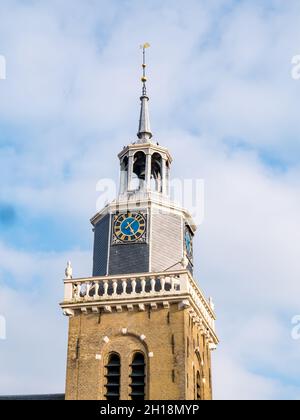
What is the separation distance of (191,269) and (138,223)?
3.26m

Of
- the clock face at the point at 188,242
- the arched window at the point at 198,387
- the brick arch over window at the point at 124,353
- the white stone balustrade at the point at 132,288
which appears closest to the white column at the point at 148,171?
the clock face at the point at 188,242

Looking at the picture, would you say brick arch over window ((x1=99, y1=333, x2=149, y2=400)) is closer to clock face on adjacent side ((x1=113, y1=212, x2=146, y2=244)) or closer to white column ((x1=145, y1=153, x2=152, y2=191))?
clock face on adjacent side ((x1=113, y1=212, x2=146, y2=244))

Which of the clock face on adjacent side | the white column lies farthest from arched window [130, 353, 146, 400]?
the white column

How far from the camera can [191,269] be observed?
32906mm

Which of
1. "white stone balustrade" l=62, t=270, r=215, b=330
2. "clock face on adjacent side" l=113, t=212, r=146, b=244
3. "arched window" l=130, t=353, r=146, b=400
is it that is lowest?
"arched window" l=130, t=353, r=146, b=400

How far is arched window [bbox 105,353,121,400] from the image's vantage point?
92.9 feet

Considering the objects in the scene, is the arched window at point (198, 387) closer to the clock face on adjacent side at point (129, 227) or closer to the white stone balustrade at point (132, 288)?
the white stone balustrade at point (132, 288)

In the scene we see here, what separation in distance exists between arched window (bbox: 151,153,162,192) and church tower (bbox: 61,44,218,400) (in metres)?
1.22

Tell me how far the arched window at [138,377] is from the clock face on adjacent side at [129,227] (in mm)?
5037

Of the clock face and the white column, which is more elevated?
the white column
